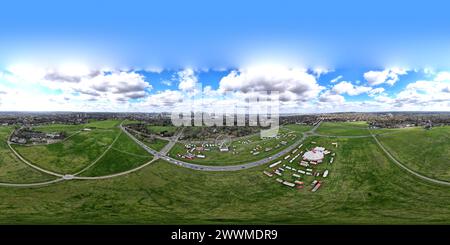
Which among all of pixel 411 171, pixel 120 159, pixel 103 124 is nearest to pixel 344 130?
pixel 411 171

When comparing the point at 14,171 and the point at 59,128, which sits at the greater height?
the point at 59,128

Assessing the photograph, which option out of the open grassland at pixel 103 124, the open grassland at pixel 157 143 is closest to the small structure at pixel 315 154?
the open grassland at pixel 157 143

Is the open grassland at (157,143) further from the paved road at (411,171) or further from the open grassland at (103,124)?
the paved road at (411,171)

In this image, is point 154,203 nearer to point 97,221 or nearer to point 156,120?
point 97,221

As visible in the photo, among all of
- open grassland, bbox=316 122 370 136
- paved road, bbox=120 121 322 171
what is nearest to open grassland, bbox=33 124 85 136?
paved road, bbox=120 121 322 171

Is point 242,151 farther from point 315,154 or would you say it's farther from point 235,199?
point 235,199

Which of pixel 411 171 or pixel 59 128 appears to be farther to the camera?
pixel 59 128
